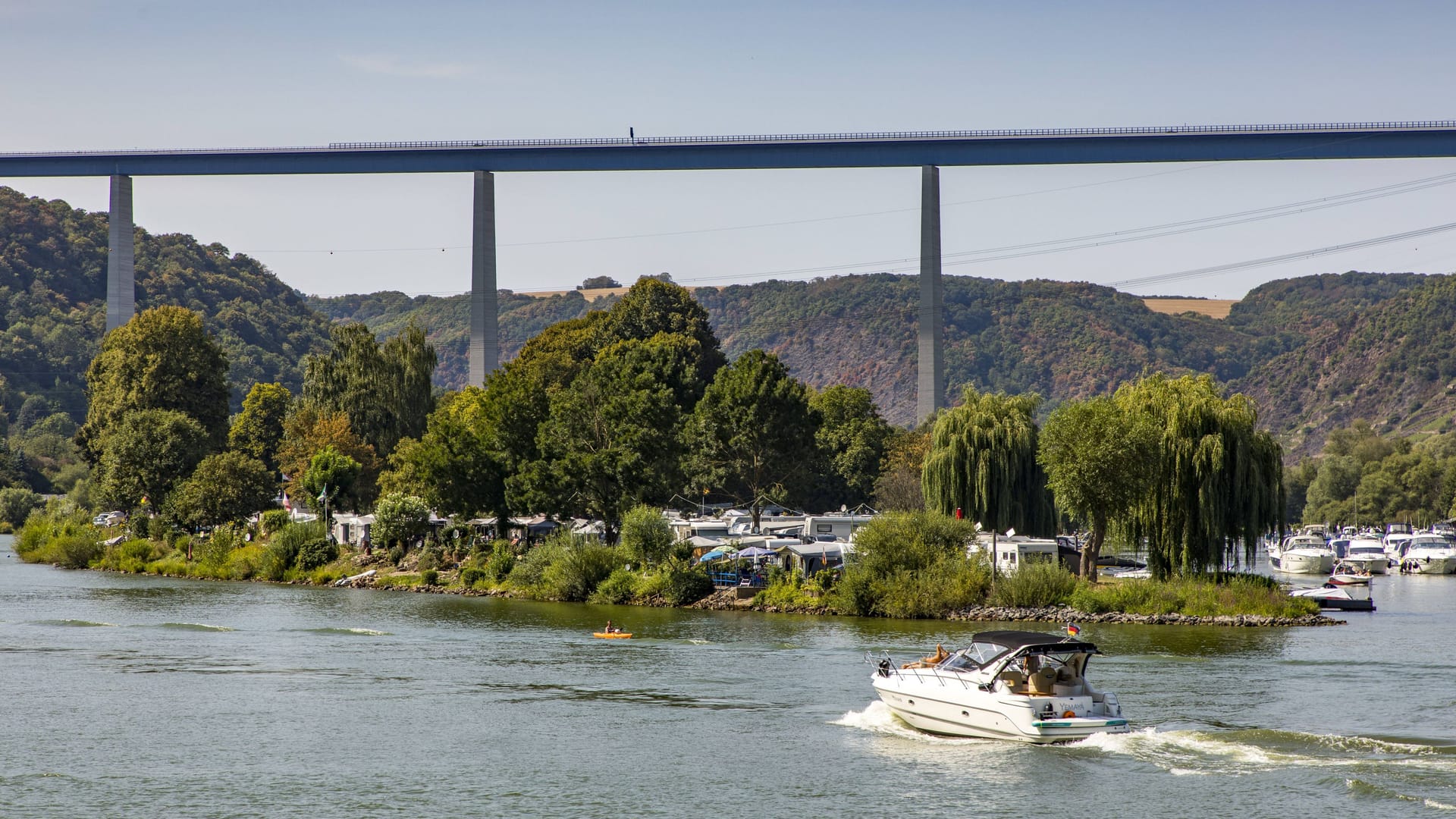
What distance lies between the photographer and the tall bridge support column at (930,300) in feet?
378

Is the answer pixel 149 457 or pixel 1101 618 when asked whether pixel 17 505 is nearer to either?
pixel 149 457

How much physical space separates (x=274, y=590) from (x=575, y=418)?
1951 centimetres

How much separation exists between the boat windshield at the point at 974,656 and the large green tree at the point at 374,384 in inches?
3303

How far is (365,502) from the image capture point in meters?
113

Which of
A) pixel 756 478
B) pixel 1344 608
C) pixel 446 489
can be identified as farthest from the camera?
pixel 756 478

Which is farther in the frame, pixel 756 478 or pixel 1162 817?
pixel 756 478

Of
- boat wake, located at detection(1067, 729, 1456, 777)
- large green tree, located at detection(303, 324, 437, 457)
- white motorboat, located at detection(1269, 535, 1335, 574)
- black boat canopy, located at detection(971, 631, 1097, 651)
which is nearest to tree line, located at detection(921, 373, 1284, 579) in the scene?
boat wake, located at detection(1067, 729, 1456, 777)

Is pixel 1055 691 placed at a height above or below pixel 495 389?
below

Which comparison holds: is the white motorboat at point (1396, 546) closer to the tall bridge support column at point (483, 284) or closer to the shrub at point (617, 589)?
the shrub at point (617, 589)

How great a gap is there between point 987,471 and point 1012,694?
41506 mm

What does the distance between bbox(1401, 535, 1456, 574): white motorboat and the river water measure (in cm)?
4740

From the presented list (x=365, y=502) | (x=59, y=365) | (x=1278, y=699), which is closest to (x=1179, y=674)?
(x=1278, y=699)

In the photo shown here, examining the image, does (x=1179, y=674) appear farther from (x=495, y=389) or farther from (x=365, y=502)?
(x=365, y=502)

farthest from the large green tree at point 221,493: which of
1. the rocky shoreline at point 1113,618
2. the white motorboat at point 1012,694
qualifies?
the white motorboat at point 1012,694
